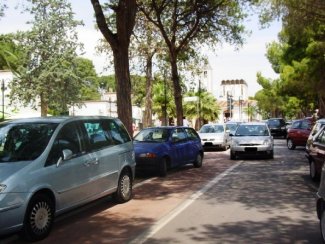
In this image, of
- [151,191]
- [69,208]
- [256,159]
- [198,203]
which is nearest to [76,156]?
[69,208]

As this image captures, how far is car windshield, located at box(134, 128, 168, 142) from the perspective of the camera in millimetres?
15336

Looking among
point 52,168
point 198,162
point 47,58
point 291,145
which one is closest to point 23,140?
point 52,168

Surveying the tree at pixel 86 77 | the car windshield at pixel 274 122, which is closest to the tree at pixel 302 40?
the car windshield at pixel 274 122

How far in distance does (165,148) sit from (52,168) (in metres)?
7.46

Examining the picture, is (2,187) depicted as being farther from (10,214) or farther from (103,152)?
(103,152)

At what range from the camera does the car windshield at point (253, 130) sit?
20.9 metres

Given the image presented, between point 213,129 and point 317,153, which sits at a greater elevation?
point 213,129

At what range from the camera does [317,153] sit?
39.6ft

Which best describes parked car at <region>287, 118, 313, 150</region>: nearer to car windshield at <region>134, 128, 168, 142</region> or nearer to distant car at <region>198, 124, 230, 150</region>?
distant car at <region>198, 124, 230, 150</region>

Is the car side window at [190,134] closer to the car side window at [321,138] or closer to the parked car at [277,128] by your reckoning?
the car side window at [321,138]

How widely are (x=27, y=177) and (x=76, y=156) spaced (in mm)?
1409

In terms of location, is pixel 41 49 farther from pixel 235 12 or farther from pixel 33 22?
pixel 235 12

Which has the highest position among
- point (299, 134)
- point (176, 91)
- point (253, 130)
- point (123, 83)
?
point (176, 91)

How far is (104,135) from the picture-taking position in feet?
31.5
